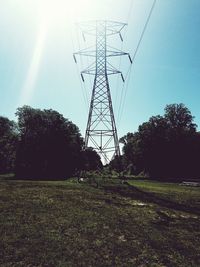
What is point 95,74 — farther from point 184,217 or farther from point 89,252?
point 89,252

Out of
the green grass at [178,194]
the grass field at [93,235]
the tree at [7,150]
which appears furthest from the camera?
the tree at [7,150]

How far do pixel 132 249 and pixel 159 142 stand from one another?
61515mm

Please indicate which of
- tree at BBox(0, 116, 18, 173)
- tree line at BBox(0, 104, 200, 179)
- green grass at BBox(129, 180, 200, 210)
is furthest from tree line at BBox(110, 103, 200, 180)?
green grass at BBox(129, 180, 200, 210)

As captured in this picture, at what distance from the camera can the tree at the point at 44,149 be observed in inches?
2387

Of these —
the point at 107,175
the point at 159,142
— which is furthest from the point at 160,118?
the point at 107,175

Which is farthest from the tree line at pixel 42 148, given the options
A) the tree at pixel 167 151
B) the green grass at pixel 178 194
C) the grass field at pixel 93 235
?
the grass field at pixel 93 235

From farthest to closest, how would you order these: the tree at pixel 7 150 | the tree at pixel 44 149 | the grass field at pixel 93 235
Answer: the tree at pixel 7 150
the tree at pixel 44 149
the grass field at pixel 93 235

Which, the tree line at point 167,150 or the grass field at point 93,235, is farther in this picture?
the tree line at point 167,150

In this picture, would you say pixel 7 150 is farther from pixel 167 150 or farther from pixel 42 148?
pixel 167 150

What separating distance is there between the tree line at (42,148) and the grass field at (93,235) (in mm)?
42952

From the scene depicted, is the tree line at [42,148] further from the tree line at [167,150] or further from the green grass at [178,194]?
the green grass at [178,194]

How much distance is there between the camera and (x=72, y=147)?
6575cm

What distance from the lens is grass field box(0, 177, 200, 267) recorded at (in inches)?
292

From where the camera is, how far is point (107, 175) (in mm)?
33781
